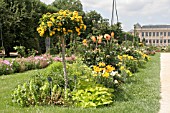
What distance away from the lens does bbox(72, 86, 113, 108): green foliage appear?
510 centimetres

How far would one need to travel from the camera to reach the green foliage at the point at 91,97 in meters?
5.10

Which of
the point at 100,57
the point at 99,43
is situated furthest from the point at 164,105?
the point at 99,43

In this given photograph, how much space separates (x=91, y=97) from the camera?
5.18 m

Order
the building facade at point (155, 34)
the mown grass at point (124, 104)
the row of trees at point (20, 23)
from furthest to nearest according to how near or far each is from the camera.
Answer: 1. the building facade at point (155, 34)
2. the row of trees at point (20, 23)
3. the mown grass at point (124, 104)

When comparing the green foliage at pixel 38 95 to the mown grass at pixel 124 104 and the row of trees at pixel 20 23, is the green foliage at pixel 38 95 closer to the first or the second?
the mown grass at pixel 124 104

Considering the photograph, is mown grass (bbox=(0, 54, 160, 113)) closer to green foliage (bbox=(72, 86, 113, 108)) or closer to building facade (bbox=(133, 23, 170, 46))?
green foliage (bbox=(72, 86, 113, 108))

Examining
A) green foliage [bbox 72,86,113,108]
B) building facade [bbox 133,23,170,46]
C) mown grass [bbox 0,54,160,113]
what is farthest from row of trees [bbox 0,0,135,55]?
building facade [bbox 133,23,170,46]

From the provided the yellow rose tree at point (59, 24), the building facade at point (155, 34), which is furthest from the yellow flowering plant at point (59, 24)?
the building facade at point (155, 34)

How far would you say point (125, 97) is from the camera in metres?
5.91

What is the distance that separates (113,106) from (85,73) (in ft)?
5.71

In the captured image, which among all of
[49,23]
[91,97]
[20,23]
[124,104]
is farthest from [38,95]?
[20,23]

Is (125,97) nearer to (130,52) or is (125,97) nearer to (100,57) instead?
(100,57)

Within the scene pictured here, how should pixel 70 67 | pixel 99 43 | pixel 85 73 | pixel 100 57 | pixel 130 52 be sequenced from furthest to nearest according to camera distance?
pixel 130 52, pixel 99 43, pixel 100 57, pixel 70 67, pixel 85 73

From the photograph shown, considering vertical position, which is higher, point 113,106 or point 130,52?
point 130,52
